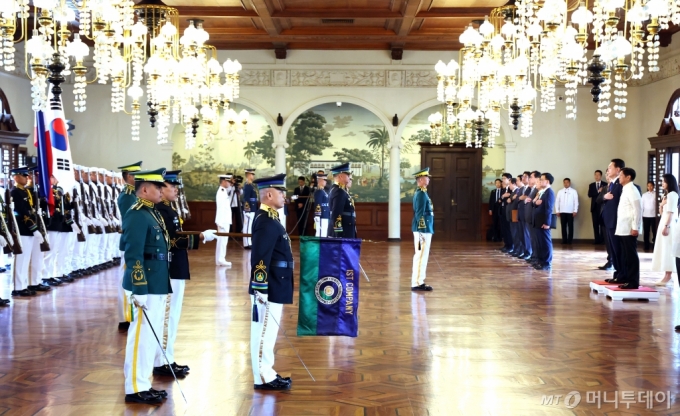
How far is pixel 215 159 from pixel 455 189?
22.6ft

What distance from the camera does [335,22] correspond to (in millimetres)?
16203

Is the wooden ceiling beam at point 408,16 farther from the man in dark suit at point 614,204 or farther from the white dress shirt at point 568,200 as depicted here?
the white dress shirt at point 568,200

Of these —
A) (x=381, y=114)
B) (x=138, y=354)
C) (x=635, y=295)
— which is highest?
(x=381, y=114)

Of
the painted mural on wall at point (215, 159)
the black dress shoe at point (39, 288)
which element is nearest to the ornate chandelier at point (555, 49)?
the black dress shoe at point (39, 288)

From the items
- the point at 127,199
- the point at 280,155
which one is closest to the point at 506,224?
the point at 280,155

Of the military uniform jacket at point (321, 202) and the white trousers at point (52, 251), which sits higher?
the military uniform jacket at point (321, 202)

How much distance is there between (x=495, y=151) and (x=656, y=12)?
13.3m

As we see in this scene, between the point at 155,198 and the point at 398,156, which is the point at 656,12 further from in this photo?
the point at 398,156

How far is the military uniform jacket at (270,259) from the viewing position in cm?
479

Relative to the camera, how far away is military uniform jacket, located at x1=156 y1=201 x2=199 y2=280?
5.35m

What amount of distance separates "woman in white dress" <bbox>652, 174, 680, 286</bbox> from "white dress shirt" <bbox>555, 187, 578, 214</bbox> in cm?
780

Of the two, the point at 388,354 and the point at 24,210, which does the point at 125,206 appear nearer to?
the point at 388,354

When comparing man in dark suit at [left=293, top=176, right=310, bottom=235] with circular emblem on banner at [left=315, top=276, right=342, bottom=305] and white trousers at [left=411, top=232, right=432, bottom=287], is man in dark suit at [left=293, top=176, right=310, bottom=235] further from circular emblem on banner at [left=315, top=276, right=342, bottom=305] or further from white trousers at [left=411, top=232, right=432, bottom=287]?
circular emblem on banner at [left=315, top=276, right=342, bottom=305]

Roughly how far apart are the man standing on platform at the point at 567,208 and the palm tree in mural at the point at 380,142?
4925 millimetres
